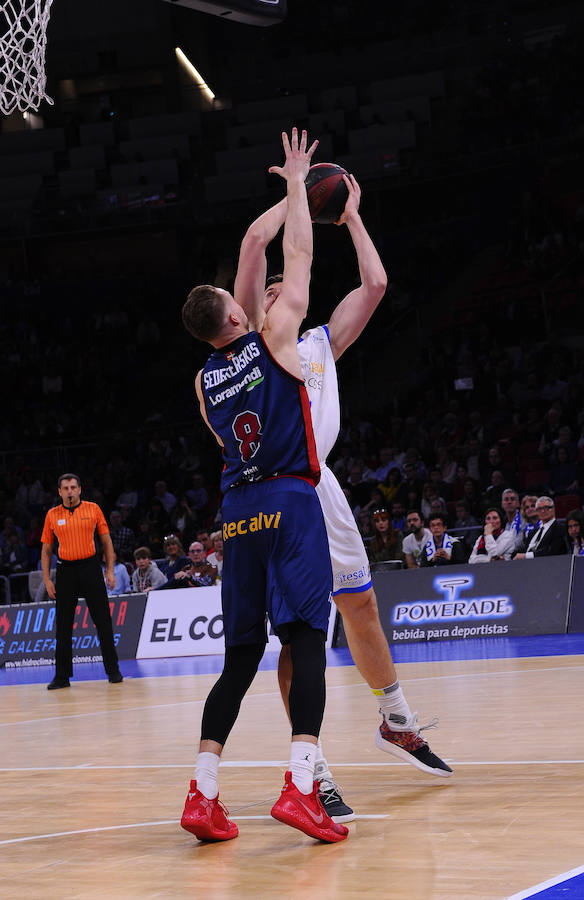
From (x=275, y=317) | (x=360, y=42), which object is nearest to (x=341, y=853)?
(x=275, y=317)

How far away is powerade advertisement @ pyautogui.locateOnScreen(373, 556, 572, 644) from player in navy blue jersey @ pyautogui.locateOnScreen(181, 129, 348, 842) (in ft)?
30.5

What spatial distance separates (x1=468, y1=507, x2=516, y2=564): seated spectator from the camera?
1401 centimetres

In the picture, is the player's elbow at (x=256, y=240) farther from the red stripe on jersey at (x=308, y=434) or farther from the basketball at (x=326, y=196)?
the red stripe on jersey at (x=308, y=434)

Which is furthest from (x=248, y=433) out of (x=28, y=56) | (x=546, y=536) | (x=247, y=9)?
(x=546, y=536)

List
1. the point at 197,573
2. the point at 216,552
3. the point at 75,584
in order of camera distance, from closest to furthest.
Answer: the point at 75,584 < the point at 197,573 < the point at 216,552

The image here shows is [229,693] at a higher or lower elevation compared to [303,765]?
higher

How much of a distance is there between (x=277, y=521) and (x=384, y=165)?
82.2 feet

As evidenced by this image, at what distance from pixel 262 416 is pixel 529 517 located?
10.3 m

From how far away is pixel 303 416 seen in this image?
4195 millimetres

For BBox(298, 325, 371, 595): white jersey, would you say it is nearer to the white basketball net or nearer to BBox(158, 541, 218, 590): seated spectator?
the white basketball net

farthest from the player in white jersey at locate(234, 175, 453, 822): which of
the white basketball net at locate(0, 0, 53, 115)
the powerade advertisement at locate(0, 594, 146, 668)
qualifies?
the powerade advertisement at locate(0, 594, 146, 668)

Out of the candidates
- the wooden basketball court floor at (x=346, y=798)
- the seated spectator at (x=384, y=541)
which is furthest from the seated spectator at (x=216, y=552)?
the wooden basketball court floor at (x=346, y=798)

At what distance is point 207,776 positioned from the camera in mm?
3988

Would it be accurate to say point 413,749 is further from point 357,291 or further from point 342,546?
point 357,291
